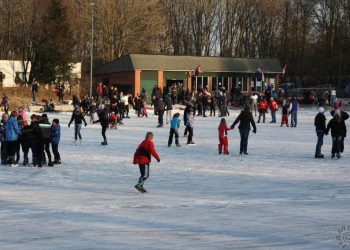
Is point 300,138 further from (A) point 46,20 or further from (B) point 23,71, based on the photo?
(B) point 23,71

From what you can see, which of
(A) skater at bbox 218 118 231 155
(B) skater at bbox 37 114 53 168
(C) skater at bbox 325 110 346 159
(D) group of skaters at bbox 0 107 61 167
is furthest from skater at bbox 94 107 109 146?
(C) skater at bbox 325 110 346 159

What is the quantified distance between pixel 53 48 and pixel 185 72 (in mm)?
10540

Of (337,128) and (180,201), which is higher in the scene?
(337,128)

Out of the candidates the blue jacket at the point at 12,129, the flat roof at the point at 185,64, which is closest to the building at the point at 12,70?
the flat roof at the point at 185,64

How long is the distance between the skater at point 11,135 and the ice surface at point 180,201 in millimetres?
410

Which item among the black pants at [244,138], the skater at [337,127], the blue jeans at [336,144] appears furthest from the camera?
the black pants at [244,138]

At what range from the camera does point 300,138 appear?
2402 centimetres

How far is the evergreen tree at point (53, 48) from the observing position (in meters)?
47.3

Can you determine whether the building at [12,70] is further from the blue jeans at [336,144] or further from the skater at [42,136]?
the skater at [42,136]

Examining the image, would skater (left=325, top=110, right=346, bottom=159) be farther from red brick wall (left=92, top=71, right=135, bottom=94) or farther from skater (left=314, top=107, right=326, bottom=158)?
red brick wall (left=92, top=71, right=135, bottom=94)

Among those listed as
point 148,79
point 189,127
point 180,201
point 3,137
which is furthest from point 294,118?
point 148,79

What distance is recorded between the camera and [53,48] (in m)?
48.2

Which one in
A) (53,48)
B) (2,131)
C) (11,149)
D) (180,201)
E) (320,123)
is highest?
(53,48)

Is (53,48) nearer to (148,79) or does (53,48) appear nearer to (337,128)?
(148,79)
